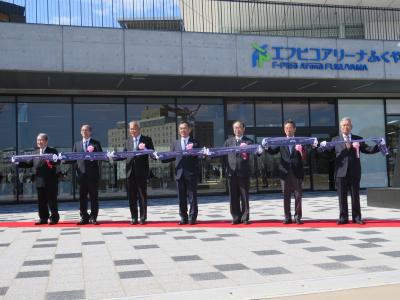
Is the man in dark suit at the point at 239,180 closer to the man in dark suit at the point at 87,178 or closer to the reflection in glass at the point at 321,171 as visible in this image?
the man in dark suit at the point at 87,178

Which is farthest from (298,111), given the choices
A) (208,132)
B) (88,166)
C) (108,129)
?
(88,166)

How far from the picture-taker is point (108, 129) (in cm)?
1531

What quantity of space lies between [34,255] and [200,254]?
2080mm

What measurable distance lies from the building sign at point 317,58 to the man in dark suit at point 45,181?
20.7 ft

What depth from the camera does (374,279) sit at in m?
4.29

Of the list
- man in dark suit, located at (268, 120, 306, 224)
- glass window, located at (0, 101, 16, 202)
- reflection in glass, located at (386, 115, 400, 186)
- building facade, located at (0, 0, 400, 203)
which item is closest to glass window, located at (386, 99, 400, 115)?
building facade, located at (0, 0, 400, 203)

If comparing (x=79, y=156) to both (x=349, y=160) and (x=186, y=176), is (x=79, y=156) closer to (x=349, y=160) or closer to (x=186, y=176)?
(x=186, y=176)

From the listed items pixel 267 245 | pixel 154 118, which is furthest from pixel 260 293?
pixel 154 118

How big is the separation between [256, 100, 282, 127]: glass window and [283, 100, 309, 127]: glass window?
36 cm

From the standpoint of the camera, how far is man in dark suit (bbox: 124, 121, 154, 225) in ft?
28.7

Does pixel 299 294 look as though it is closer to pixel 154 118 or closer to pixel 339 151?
pixel 339 151

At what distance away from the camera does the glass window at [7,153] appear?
47.4 ft

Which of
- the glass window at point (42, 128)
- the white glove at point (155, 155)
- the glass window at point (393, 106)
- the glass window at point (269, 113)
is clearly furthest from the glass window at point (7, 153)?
the glass window at point (393, 106)

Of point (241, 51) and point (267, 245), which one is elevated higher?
point (241, 51)
